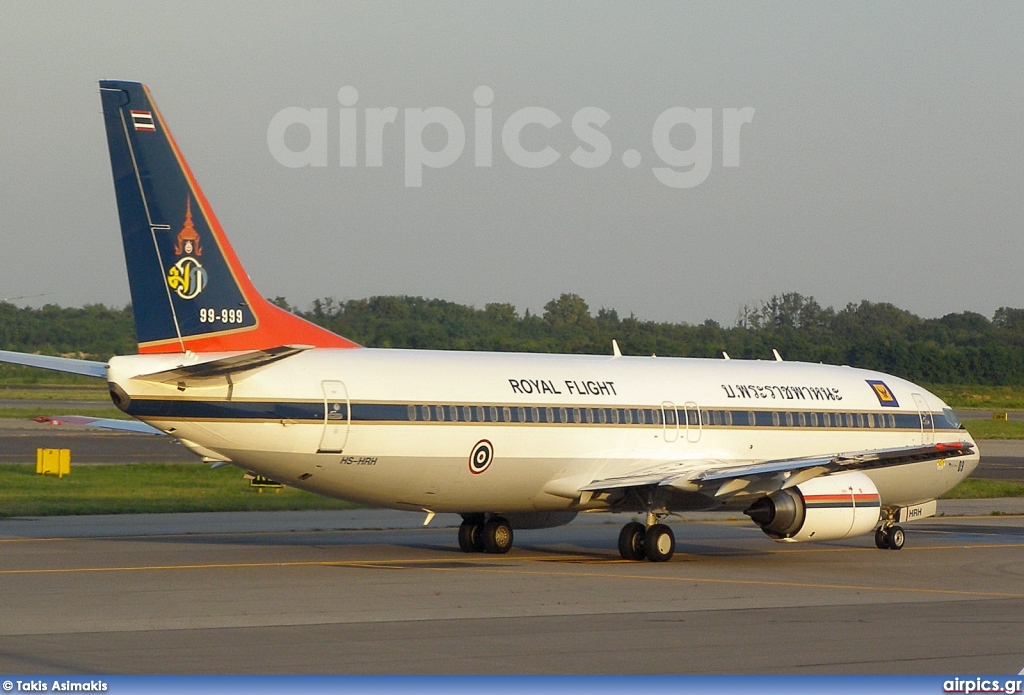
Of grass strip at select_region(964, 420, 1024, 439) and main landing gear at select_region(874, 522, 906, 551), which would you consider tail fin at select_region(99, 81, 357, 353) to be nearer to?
main landing gear at select_region(874, 522, 906, 551)

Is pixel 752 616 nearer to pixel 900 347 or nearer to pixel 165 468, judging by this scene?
pixel 165 468

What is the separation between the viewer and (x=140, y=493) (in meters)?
35.2

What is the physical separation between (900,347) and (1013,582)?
4038cm

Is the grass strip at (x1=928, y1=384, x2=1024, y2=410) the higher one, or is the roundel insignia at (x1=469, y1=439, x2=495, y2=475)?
the grass strip at (x1=928, y1=384, x2=1024, y2=410)

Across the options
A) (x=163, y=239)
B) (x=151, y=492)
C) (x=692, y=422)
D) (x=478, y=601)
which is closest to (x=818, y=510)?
(x=692, y=422)

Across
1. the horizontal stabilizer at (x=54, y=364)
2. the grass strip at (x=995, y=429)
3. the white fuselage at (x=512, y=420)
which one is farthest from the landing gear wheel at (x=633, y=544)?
the grass strip at (x=995, y=429)

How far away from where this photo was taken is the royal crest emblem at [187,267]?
66.1ft

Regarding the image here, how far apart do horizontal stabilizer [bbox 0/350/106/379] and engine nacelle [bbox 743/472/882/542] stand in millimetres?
10979

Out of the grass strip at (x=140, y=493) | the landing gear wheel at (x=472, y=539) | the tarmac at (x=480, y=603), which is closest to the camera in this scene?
the tarmac at (x=480, y=603)

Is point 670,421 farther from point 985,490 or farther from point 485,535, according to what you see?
point 985,490

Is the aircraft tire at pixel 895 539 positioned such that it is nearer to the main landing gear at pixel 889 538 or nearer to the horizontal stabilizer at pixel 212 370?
the main landing gear at pixel 889 538

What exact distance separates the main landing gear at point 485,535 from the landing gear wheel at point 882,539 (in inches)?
291

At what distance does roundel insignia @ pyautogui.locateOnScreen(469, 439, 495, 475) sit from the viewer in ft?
73.7

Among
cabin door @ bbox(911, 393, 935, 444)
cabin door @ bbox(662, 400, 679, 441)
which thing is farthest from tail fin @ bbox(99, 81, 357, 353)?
cabin door @ bbox(911, 393, 935, 444)
